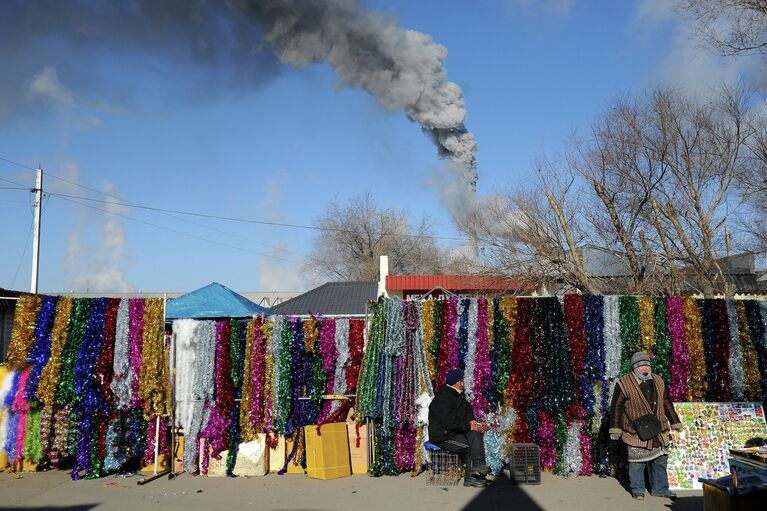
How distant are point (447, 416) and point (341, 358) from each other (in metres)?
1.98

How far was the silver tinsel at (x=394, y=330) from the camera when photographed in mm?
9039

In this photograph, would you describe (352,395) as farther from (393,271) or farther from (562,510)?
(393,271)

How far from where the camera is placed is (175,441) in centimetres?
937

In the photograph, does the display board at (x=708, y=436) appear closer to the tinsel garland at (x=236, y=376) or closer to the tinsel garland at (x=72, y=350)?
the tinsel garland at (x=236, y=376)

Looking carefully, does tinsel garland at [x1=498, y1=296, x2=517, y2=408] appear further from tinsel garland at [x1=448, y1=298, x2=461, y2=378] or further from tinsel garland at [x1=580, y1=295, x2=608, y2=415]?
tinsel garland at [x1=580, y1=295, x2=608, y2=415]

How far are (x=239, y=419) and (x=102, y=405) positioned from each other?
1898 millimetres

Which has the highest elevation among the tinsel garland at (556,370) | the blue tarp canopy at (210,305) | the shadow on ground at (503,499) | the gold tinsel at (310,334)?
the blue tarp canopy at (210,305)

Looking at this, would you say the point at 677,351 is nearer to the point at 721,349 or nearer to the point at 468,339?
the point at 721,349

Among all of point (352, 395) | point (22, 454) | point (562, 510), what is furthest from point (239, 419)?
point (562, 510)

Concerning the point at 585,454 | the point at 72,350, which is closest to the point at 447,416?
the point at 585,454

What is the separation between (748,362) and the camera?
8773 millimetres

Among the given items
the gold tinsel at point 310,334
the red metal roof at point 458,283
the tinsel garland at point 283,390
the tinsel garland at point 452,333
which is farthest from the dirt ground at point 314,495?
the red metal roof at point 458,283

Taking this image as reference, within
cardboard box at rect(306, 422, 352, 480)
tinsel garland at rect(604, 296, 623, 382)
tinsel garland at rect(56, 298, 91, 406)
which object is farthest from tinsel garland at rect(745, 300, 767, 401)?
tinsel garland at rect(56, 298, 91, 406)

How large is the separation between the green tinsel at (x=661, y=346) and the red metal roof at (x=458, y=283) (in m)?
7.26
